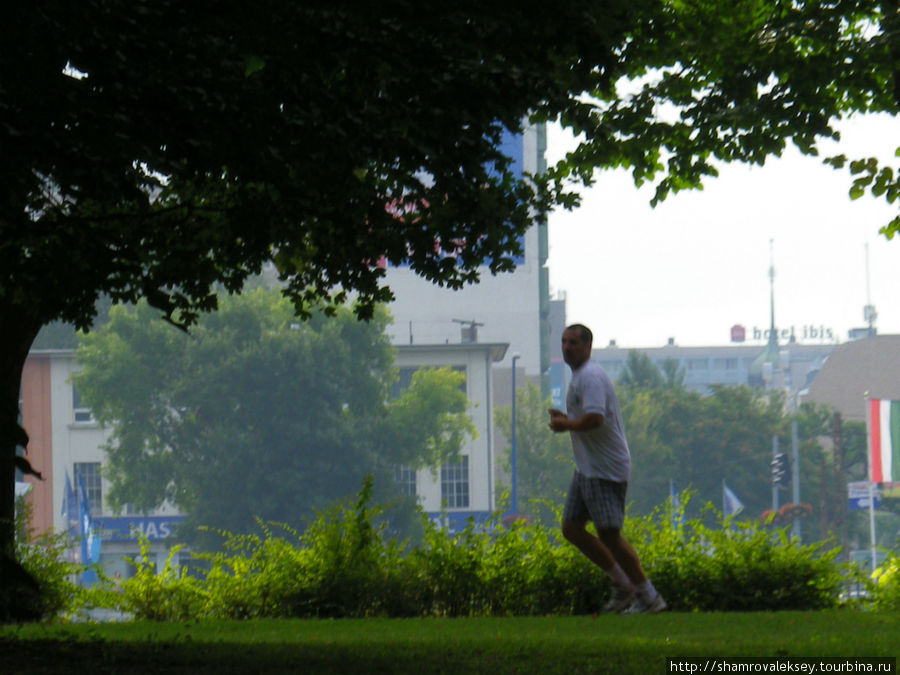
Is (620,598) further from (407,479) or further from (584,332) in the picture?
(407,479)

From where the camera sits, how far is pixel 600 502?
738 centimetres

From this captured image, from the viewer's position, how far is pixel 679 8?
25.9ft

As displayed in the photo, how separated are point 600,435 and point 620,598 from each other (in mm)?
969

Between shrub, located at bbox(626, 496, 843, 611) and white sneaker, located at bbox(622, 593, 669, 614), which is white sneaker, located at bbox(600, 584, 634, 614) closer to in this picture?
white sneaker, located at bbox(622, 593, 669, 614)

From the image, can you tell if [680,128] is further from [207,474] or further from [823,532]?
[823,532]

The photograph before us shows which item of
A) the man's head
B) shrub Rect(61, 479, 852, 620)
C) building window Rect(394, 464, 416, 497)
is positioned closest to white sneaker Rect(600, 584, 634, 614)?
shrub Rect(61, 479, 852, 620)

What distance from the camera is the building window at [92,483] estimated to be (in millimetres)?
77062

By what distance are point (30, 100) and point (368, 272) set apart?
357 centimetres

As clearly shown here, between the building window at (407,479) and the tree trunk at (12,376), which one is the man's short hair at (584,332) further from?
the building window at (407,479)

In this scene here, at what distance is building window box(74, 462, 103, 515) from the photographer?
77062 mm

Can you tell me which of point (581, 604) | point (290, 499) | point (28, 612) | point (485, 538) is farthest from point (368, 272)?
point (290, 499)

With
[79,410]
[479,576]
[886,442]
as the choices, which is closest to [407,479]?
[79,410]

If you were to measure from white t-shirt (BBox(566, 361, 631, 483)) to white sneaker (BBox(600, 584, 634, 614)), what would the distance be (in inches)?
24.7

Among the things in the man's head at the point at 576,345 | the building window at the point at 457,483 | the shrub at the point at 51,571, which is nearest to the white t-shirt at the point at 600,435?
the man's head at the point at 576,345
